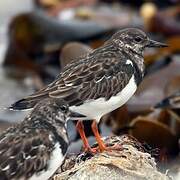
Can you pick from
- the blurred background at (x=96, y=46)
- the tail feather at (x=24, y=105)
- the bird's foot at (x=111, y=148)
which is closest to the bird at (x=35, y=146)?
the tail feather at (x=24, y=105)

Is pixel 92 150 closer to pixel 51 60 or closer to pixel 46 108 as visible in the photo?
pixel 46 108

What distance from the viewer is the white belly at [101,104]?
4879mm

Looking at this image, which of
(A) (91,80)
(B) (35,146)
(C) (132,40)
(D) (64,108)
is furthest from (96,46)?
(B) (35,146)

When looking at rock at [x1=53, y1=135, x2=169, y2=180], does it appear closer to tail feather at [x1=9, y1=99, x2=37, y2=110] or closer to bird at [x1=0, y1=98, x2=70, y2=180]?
bird at [x1=0, y1=98, x2=70, y2=180]

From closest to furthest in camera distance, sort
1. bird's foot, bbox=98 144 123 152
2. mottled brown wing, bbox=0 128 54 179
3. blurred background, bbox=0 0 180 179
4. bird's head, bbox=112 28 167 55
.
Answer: mottled brown wing, bbox=0 128 54 179 < bird's foot, bbox=98 144 123 152 < bird's head, bbox=112 28 167 55 < blurred background, bbox=0 0 180 179

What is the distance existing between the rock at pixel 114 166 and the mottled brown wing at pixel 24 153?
0.31 metres

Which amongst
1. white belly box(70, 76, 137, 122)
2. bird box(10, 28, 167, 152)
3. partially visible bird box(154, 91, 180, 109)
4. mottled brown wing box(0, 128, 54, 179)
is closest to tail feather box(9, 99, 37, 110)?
bird box(10, 28, 167, 152)

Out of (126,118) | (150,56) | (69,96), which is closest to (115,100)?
(69,96)

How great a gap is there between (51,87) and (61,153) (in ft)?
2.17

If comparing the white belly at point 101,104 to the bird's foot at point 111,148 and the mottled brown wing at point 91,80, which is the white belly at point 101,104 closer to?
the mottled brown wing at point 91,80

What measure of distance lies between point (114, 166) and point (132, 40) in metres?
0.99

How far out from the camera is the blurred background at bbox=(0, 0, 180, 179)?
5969 millimetres

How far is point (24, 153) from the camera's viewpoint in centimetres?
432

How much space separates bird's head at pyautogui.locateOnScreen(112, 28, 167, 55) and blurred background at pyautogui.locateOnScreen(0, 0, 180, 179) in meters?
0.58
